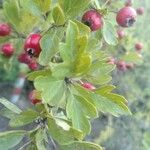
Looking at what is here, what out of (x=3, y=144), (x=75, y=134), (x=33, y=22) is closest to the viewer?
(x=75, y=134)

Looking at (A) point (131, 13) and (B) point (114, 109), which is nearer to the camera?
(B) point (114, 109)

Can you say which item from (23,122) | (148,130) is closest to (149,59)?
(148,130)

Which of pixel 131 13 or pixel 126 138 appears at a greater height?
pixel 131 13

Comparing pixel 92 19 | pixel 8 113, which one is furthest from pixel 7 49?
pixel 92 19

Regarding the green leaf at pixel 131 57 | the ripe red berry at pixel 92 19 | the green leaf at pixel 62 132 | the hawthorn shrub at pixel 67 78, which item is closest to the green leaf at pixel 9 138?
the hawthorn shrub at pixel 67 78

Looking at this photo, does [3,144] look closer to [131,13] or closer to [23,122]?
[23,122]

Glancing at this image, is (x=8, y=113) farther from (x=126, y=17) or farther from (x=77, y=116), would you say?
(x=126, y=17)

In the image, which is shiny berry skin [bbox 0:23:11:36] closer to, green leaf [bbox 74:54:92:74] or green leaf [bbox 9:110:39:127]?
green leaf [bbox 9:110:39:127]

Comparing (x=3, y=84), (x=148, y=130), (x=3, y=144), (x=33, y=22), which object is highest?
(x=33, y=22)
